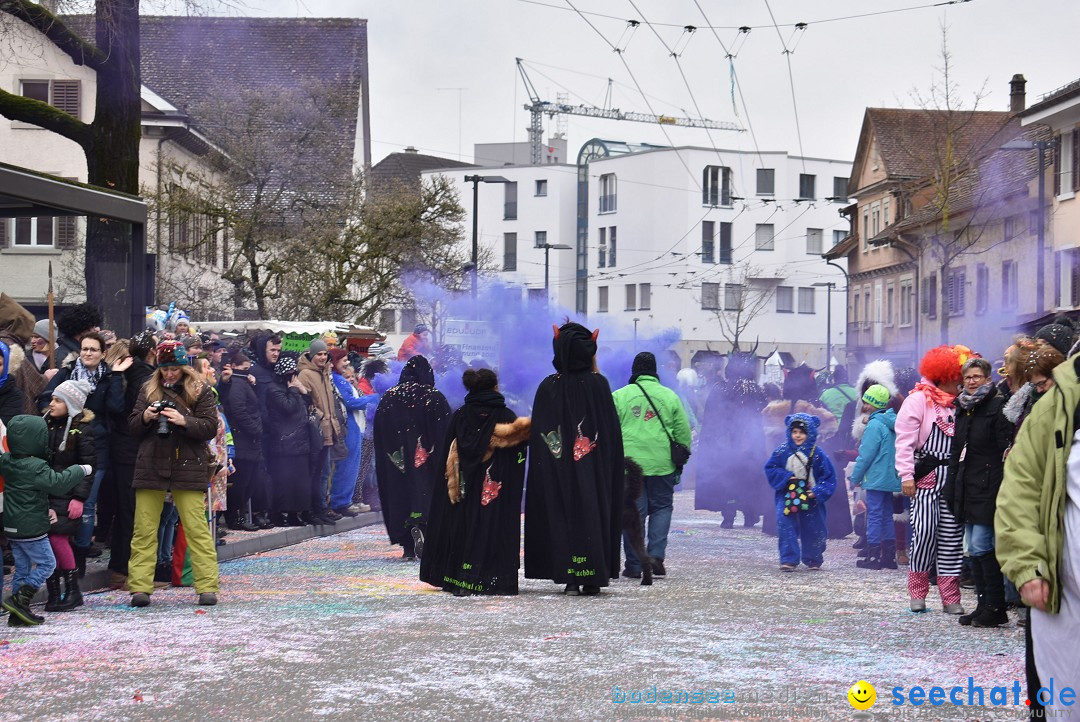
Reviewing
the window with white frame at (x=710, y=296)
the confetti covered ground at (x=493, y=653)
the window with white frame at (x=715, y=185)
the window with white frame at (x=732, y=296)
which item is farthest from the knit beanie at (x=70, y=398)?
the window with white frame at (x=732, y=296)

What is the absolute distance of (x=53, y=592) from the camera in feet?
32.5

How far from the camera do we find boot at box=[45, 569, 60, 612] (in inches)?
389

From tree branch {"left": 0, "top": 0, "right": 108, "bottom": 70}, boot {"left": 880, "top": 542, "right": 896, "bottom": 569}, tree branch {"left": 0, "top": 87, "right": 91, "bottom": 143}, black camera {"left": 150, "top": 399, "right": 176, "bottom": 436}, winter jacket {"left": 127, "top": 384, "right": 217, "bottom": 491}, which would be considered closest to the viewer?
black camera {"left": 150, "top": 399, "right": 176, "bottom": 436}

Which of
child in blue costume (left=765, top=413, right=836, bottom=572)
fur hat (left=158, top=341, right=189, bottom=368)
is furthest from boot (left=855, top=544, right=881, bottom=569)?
fur hat (left=158, top=341, right=189, bottom=368)

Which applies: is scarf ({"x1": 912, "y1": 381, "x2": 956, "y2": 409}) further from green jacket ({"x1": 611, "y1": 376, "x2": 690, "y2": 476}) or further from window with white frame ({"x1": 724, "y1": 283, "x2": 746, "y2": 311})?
window with white frame ({"x1": 724, "y1": 283, "x2": 746, "y2": 311})

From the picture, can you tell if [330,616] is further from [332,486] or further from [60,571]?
[332,486]

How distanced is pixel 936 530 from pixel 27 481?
593 centimetres

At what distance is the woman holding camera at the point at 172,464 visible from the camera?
10211mm

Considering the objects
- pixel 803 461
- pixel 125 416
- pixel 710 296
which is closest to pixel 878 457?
pixel 803 461

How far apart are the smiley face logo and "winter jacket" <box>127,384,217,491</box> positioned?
4.97 meters

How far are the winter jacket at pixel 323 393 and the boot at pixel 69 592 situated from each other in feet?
19.3

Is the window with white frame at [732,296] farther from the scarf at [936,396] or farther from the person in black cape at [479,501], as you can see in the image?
the scarf at [936,396]

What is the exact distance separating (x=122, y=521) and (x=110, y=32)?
778 cm

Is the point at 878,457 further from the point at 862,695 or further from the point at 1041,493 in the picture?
the point at 1041,493
